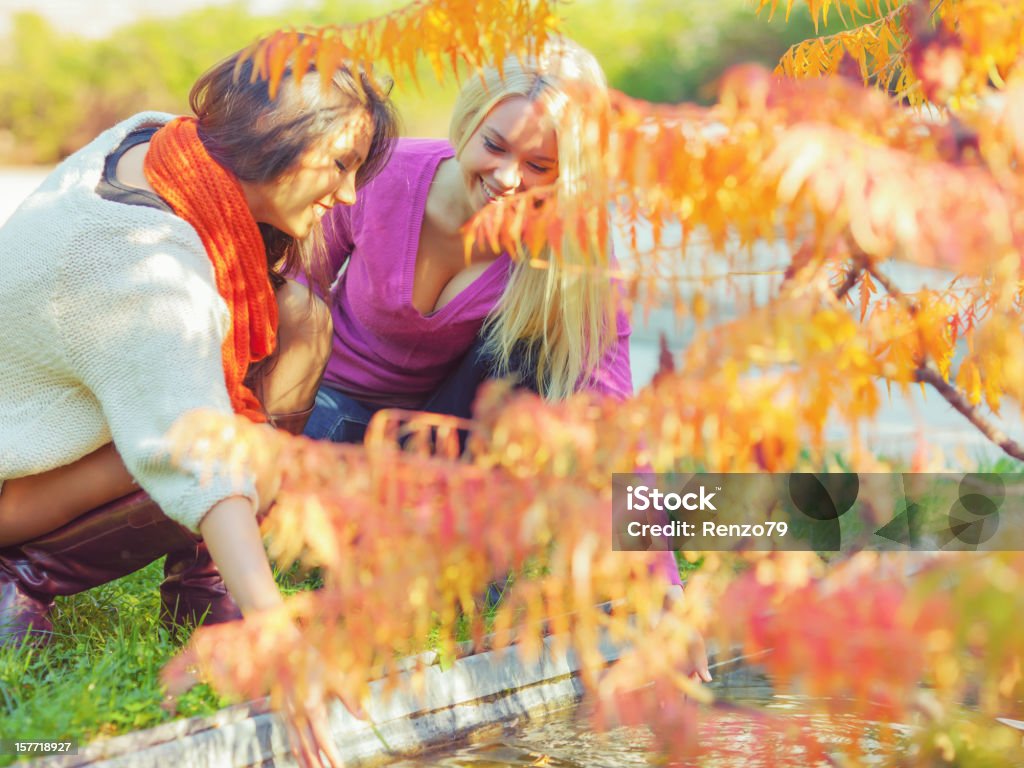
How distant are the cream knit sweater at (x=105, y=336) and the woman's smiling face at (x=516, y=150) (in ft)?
2.40

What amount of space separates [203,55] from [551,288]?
13813mm

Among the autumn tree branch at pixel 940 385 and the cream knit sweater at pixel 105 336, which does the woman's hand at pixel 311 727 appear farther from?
the autumn tree branch at pixel 940 385

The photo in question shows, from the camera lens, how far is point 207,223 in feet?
7.39

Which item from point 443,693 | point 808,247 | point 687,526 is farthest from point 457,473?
point 687,526

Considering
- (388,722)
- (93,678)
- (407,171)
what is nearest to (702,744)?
(388,722)

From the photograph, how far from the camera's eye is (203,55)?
1529 cm

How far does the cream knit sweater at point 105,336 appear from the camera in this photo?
198cm

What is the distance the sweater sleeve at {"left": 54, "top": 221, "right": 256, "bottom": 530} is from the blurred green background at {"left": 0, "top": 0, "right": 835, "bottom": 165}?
11.2m

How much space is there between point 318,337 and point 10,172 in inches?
436

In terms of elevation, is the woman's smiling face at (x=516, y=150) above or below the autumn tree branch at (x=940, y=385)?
above

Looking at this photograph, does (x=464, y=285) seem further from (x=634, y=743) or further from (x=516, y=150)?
(x=634, y=743)

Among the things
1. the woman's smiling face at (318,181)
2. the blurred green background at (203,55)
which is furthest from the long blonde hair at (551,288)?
the blurred green background at (203,55)

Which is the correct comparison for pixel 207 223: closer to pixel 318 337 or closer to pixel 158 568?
pixel 318 337

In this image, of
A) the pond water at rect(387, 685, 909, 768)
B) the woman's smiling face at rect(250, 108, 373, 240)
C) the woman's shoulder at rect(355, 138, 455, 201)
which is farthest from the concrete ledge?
the woman's shoulder at rect(355, 138, 455, 201)
